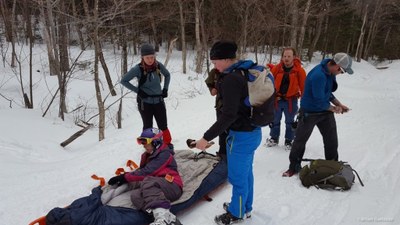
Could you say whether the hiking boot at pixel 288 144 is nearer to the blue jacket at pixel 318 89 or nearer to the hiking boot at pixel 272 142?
the hiking boot at pixel 272 142

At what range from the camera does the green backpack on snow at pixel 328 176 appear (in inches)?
149

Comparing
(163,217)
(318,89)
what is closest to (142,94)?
(163,217)

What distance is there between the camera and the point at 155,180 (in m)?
3.28

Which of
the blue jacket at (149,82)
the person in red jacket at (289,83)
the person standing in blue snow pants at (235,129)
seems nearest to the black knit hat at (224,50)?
the person standing in blue snow pants at (235,129)

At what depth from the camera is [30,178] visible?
4285 mm

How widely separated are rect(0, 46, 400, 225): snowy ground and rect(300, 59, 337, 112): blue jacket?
1042mm

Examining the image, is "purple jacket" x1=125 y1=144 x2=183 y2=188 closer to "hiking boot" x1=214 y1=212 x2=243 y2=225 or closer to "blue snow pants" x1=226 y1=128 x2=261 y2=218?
"hiking boot" x1=214 y1=212 x2=243 y2=225

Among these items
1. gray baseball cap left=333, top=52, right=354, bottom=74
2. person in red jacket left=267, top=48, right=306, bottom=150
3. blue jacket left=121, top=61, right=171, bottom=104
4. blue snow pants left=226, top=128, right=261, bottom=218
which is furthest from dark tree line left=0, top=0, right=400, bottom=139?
gray baseball cap left=333, top=52, right=354, bottom=74

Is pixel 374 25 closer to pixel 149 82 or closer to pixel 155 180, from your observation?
pixel 149 82

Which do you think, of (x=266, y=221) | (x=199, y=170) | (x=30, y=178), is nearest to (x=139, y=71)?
(x=199, y=170)

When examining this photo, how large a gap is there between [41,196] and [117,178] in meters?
1.05

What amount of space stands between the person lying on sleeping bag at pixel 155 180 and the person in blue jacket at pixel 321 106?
1.75 metres

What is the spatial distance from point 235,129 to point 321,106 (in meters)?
1.71

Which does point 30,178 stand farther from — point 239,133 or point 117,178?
point 239,133
